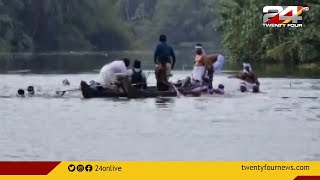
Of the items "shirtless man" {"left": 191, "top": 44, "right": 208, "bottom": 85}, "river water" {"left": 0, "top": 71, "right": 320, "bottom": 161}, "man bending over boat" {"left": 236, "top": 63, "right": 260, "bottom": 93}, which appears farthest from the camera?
"man bending over boat" {"left": 236, "top": 63, "right": 260, "bottom": 93}

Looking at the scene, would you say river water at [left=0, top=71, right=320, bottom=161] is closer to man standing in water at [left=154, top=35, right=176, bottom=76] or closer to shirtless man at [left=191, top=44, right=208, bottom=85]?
shirtless man at [left=191, top=44, right=208, bottom=85]

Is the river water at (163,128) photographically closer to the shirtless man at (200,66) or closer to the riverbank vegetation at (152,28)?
the shirtless man at (200,66)

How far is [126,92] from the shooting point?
29.6m

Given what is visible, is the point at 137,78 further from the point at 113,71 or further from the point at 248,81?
the point at 248,81

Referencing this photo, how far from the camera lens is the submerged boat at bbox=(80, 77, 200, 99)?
96.5 ft

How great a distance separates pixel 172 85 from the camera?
30578 mm

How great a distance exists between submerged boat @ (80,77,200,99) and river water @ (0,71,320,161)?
47 cm

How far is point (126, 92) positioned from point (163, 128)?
27.3ft

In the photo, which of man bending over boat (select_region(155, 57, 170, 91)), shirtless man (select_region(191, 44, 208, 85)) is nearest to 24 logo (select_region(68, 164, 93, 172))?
man bending over boat (select_region(155, 57, 170, 91))

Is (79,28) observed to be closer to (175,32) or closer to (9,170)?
(175,32)

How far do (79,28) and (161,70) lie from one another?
90.7 m

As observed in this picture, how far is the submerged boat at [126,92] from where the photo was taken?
29406 millimetres

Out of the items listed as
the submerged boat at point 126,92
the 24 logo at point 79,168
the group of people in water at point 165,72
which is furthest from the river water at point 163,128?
the 24 logo at point 79,168

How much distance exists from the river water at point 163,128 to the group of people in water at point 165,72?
0.71 meters
